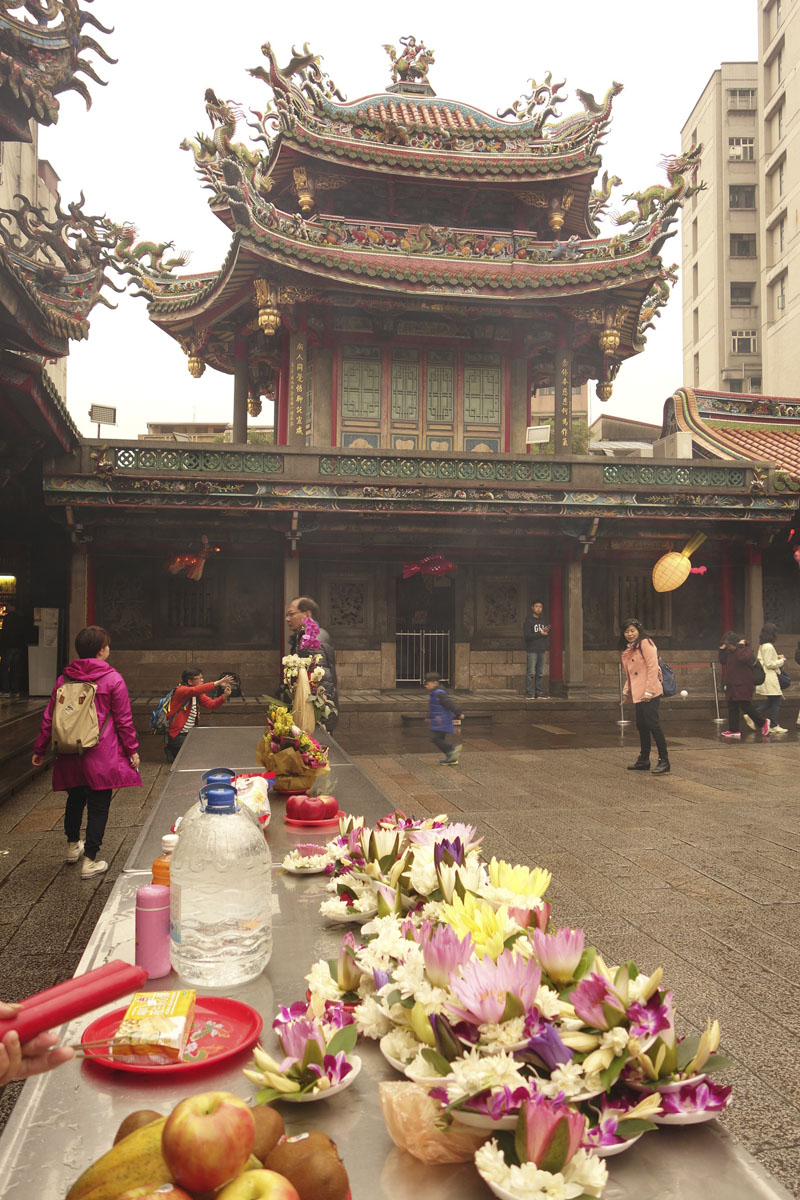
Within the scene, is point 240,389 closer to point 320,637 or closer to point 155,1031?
point 320,637

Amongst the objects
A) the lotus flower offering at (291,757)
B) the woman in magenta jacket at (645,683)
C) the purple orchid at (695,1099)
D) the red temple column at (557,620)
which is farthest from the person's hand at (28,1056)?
the red temple column at (557,620)

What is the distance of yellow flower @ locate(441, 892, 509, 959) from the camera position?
53.9 inches

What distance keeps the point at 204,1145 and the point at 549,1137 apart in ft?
1.40

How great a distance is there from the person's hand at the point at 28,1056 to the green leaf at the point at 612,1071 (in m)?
0.75

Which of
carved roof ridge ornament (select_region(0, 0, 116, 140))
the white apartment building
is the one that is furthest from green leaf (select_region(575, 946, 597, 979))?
the white apartment building

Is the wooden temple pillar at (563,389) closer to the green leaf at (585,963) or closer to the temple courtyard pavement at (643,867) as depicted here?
the temple courtyard pavement at (643,867)

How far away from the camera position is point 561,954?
130 centimetres

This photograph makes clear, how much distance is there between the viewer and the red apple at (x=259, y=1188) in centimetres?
91

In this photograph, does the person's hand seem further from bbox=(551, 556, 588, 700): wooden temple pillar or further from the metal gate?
the metal gate

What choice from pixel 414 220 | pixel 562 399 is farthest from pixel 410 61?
pixel 562 399

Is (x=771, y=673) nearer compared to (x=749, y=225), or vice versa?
(x=771, y=673)

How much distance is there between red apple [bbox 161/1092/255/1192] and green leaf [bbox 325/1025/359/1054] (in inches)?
13.5

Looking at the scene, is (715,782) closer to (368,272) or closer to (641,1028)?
(641,1028)

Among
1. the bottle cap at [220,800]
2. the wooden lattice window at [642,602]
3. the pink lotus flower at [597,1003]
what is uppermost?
the wooden lattice window at [642,602]
